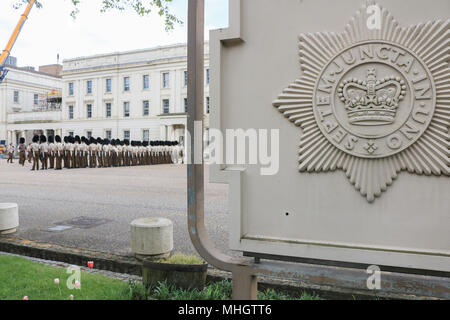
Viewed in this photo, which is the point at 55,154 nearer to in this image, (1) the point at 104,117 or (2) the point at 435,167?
(2) the point at 435,167

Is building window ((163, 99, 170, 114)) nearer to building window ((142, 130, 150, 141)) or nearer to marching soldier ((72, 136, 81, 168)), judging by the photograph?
building window ((142, 130, 150, 141))

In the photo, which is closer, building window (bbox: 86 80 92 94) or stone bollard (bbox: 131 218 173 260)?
stone bollard (bbox: 131 218 173 260)

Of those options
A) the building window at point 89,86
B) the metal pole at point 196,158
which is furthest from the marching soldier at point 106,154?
the building window at point 89,86

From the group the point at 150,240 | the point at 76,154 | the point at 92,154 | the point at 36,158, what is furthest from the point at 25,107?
the point at 150,240

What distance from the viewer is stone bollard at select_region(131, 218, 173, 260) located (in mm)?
4188

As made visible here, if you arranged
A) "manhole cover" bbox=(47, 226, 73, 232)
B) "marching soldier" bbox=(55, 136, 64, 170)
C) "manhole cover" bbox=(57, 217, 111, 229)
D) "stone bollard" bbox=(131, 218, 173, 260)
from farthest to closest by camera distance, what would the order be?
"marching soldier" bbox=(55, 136, 64, 170)
"manhole cover" bbox=(57, 217, 111, 229)
"manhole cover" bbox=(47, 226, 73, 232)
"stone bollard" bbox=(131, 218, 173, 260)

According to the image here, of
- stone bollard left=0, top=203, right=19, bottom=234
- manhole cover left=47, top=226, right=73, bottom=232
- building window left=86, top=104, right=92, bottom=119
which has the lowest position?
manhole cover left=47, top=226, right=73, bottom=232

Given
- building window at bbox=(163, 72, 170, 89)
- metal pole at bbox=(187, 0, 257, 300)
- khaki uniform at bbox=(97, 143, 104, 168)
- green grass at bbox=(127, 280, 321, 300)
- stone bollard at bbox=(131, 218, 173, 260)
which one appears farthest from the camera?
building window at bbox=(163, 72, 170, 89)

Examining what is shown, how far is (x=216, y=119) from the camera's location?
7.54 ft

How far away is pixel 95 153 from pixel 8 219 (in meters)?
21.8

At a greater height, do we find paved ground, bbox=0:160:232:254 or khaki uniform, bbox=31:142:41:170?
khaki uniform, bbox=31:142:41:170

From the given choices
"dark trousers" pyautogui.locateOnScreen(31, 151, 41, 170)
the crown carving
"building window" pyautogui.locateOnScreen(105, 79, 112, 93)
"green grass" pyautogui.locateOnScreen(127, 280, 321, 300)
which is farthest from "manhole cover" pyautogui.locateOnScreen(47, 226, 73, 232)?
"building window" pyautogui.locateOnScreen(105, 79, 112, 93)

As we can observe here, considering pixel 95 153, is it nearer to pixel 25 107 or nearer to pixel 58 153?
pixel 58 153

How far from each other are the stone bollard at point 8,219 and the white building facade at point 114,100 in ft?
133
